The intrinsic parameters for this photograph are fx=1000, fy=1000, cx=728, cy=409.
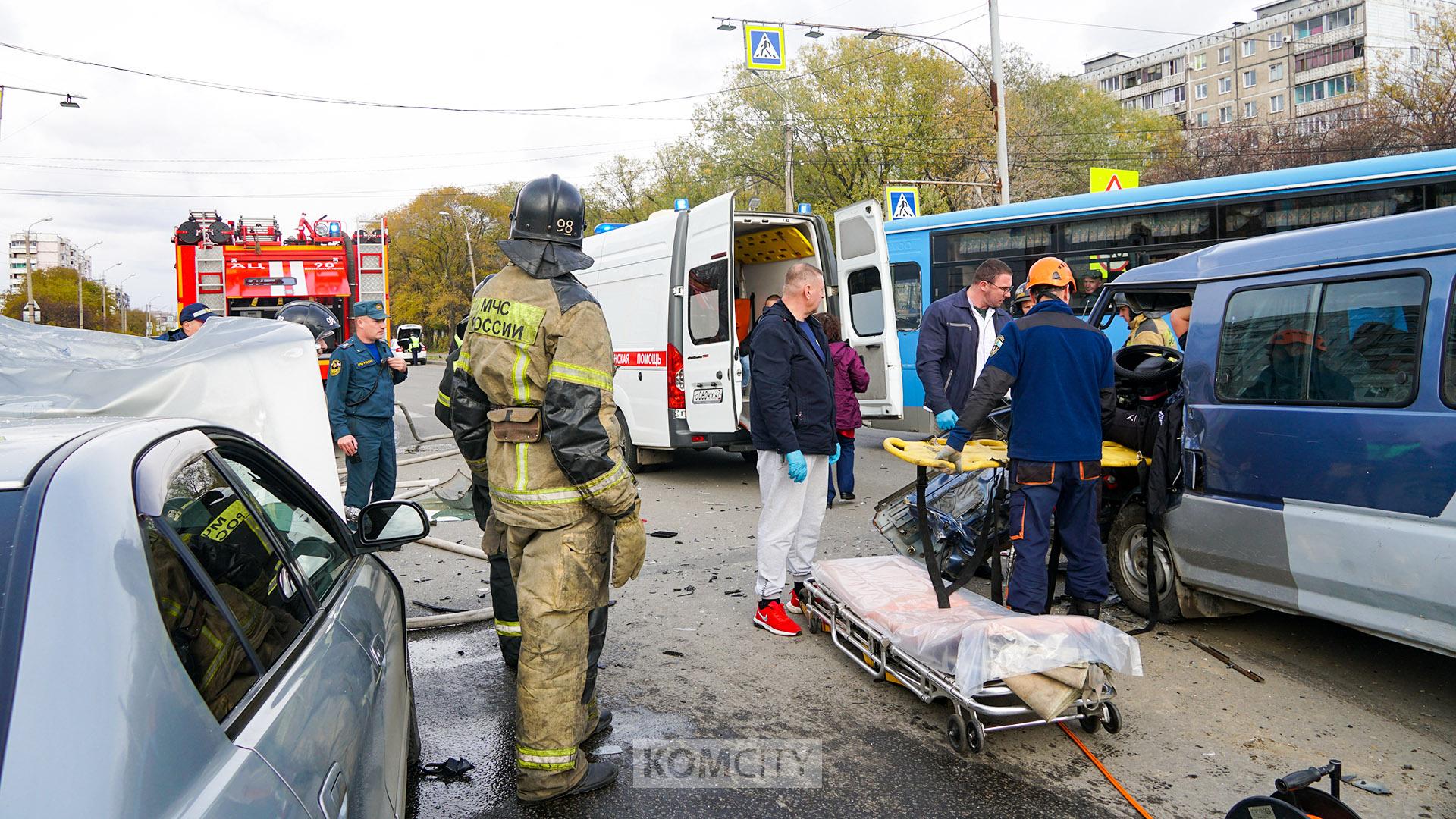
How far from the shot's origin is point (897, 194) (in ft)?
55.2

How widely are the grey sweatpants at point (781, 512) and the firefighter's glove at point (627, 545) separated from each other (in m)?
1.82

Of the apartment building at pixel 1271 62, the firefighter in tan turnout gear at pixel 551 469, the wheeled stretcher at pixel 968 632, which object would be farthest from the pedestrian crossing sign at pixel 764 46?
the apartment building at pixel 1271 62

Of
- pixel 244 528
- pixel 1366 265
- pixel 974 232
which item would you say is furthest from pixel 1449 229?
pixel 974 232

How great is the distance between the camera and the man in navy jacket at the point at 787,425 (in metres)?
5.26

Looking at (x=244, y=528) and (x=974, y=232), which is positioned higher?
(x=974, y=232)

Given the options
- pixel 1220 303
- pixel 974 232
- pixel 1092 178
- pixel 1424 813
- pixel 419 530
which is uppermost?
pixel 1092 178

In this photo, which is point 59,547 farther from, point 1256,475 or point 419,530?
point 1256,475

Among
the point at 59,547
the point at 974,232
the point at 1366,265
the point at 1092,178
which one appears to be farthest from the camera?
the point at 1092,178

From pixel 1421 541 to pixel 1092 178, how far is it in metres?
12.3

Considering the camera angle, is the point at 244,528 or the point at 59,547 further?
the point at 244,528

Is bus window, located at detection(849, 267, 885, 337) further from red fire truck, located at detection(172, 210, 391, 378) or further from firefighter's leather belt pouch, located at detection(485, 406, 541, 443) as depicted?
red fire truck, located at detection(172, 210, 391, 378)

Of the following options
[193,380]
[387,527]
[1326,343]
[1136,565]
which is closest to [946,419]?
[1136,565]

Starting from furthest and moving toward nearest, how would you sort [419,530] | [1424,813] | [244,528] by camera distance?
[1424,813] → [419,530] → [244,528]

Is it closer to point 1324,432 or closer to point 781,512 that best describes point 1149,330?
point 1324,432
